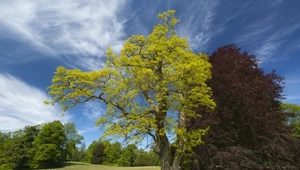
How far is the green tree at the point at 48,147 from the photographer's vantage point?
49.3 m

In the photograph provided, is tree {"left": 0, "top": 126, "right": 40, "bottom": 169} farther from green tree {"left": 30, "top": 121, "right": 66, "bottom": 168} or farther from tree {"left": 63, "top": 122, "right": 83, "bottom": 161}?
tree {"left": 63, "top": 122, "right": 83, "bottom": 161}

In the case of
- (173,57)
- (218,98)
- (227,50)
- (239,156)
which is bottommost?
(239,156)

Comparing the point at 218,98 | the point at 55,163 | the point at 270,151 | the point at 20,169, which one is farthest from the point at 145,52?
the point at 20,169

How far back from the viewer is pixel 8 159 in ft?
159

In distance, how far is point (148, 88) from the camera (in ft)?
38.2

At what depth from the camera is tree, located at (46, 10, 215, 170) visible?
436 inches

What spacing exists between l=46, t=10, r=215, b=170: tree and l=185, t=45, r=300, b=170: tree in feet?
3.65

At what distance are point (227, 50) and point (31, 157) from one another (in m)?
52.8

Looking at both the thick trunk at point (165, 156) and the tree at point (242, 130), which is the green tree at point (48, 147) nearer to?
the thick trunk at point (165, 156)

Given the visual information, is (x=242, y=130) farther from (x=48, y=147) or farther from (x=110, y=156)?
(x=110, y=156)

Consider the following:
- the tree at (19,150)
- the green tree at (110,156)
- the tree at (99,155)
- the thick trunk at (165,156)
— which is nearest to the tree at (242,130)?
the thick trunk at (165,156)

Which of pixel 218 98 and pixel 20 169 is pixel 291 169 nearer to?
pixel 218 98

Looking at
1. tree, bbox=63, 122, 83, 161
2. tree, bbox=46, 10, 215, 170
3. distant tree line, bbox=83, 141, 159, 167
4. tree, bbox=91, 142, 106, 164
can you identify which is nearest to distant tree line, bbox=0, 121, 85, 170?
tree, bbox=63, 122, 83, 161

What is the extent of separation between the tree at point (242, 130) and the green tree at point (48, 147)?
4577 cm
